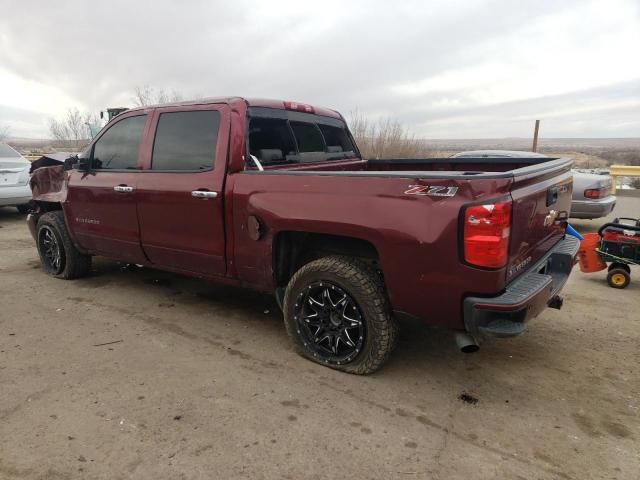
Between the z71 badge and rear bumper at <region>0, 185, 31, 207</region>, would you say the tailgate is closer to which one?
the z71 badge

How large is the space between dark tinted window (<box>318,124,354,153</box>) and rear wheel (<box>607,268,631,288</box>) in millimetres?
3271

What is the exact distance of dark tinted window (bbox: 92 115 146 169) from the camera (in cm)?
439

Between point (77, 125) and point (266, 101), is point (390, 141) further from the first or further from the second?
point (77, 125)

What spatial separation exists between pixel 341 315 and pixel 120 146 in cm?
286

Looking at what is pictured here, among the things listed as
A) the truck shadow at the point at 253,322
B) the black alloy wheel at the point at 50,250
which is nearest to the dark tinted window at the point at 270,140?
the truck shadow at the point at 253,322

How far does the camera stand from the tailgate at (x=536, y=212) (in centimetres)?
270

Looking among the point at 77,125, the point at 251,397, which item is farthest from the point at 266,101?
the point at 77,125

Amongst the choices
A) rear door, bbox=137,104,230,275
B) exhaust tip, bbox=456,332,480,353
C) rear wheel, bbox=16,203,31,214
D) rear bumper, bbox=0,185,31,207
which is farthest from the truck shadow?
rear wheel, bbox=16,203,31,214

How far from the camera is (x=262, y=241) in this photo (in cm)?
349

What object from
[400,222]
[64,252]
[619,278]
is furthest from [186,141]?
[619,278]

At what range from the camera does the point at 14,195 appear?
29.9 ft

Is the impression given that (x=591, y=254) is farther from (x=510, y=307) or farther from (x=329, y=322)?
(x=329, y=322)

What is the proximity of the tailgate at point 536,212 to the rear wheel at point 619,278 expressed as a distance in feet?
7.06

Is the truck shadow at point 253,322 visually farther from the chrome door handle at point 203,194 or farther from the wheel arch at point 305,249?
the chrome door handle at point 203,194
